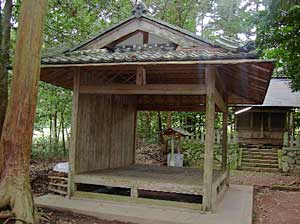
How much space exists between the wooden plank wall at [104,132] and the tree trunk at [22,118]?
2.15m

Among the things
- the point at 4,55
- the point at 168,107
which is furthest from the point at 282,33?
the point at 4,55

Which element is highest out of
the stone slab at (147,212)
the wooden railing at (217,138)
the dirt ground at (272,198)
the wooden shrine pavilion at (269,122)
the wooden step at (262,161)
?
the wooden shrine pavilion at (269,122)

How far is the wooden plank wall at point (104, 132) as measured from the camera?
7.04 metres

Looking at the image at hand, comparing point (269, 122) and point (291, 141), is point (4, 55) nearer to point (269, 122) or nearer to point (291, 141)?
point (291, 141)

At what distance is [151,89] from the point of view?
6.21 meters

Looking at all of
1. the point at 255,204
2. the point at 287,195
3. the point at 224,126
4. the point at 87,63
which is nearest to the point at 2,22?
the point at 87,63

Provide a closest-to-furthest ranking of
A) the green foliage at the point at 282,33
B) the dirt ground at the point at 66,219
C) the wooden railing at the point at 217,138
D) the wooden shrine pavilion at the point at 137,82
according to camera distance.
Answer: the dirt ground at the point at 66,219 → the wooden shrine pavilion at the point at 137,82 → the green foliage at the point at 282,33 → the wooden railing at the point at 217,138

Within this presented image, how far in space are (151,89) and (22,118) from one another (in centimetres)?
251

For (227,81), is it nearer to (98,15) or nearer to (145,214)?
(145,214)

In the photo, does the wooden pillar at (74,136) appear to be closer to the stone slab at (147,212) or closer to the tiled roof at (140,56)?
the stone slab at (147,212)

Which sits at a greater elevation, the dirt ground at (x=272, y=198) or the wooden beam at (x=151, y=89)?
the wooden beam at (x=151, y=89)

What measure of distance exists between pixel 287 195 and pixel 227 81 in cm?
415

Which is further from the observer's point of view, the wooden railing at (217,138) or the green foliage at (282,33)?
the wooden railing at (217,138)

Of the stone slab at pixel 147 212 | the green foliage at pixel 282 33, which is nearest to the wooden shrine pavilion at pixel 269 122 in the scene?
the green foliage at pixel 282 33
